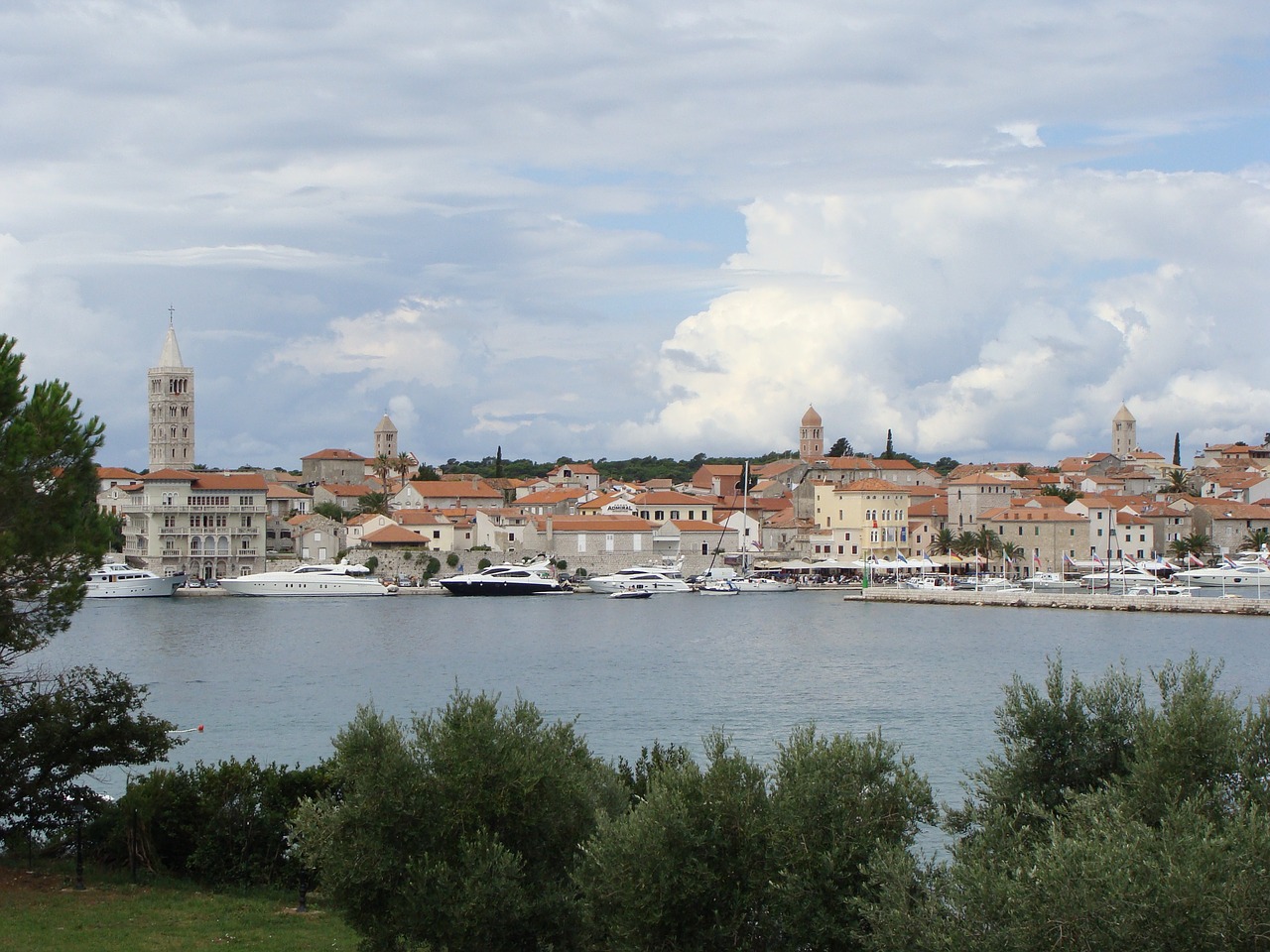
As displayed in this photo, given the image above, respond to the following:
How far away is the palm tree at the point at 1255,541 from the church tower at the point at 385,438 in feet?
221

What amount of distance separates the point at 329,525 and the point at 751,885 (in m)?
63.4

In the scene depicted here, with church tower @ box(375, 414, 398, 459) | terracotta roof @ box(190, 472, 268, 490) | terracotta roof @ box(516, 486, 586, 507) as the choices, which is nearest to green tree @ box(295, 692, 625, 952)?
terracotta roof @ box(190, 472, 268, 490)

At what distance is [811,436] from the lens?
368 feet

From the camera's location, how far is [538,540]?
237 ft

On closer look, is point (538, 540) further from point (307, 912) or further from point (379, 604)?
point (307, 912)

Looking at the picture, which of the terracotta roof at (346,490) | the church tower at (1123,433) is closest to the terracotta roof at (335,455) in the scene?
the terracotta roof at (346,490)

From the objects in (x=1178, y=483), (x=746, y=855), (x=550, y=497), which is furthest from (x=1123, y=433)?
(x=746, y=855)

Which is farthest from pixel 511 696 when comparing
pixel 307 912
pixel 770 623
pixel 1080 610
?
pixel 1080 610

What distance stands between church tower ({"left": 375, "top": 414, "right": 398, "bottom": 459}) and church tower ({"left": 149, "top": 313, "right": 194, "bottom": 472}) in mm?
27173

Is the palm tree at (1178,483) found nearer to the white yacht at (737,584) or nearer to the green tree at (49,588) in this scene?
the white yacht at (737,584)

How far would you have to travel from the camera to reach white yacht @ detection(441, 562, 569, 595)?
65.2 meters

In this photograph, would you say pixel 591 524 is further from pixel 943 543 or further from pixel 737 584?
pixel 943 543

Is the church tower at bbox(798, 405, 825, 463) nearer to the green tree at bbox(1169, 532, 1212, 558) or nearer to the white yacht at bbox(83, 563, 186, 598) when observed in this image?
the green tree at bbox(1169, 532, 1212, 558)

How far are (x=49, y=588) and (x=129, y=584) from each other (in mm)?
52483
